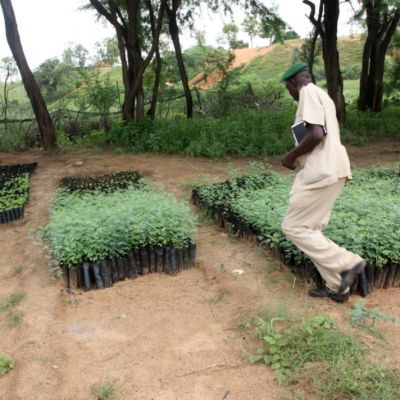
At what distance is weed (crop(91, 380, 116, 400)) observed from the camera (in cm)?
308

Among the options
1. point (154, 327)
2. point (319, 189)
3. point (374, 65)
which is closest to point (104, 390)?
point (154, 327)

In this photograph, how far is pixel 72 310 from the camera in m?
4.29

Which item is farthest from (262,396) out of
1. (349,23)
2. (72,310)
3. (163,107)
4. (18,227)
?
(163,107)

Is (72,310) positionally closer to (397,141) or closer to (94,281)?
(94,281)

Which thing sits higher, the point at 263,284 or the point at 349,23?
the point at 349,23

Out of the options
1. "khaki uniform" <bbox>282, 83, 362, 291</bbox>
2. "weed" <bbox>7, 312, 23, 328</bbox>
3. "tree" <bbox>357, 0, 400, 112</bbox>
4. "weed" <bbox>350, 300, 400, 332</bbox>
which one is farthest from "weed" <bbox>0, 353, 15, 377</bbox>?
"tree" <bbox>357, 0, 400, 112</bbox>

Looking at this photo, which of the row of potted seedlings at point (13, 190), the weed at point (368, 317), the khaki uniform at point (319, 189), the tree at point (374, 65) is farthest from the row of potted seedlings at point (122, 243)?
the tree at point (374, 65)

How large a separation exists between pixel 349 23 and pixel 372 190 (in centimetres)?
992

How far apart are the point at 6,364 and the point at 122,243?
164cm

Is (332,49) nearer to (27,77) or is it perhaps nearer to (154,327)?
(27,77)

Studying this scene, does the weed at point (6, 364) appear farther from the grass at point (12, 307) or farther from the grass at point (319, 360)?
the grass at point (319, 360)

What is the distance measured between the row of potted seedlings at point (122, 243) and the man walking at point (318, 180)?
1.42 metres

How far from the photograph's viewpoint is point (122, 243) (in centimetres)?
473

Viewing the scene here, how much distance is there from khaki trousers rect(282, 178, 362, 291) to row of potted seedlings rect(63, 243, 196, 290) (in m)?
1.46
